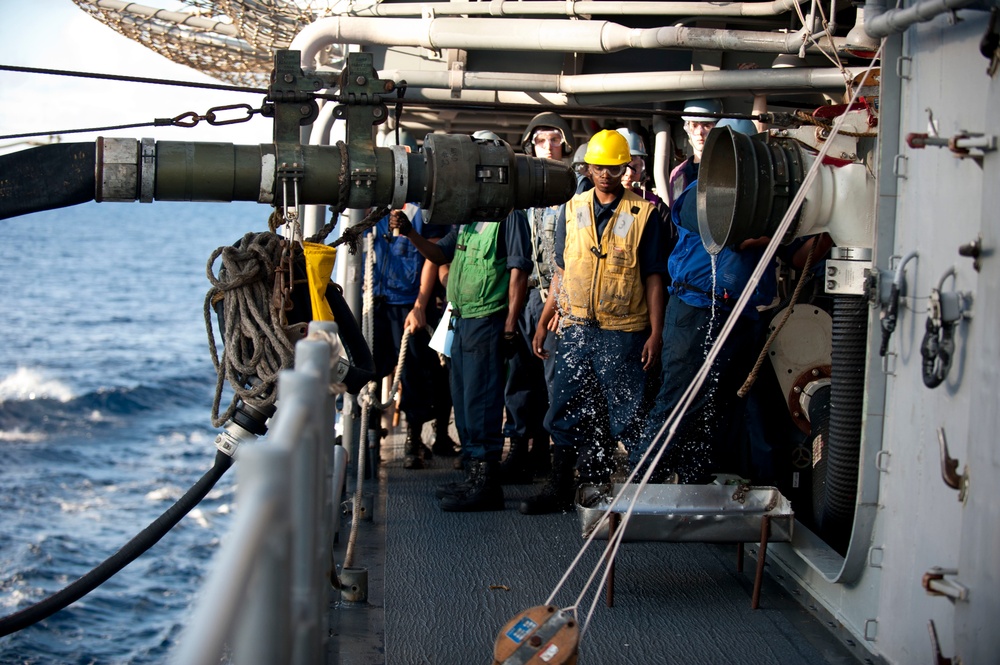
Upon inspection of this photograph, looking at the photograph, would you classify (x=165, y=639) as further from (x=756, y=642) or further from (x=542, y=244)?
(x=756, y=642)

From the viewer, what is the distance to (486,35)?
641cm

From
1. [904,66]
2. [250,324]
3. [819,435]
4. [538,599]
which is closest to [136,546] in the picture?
[250,324]

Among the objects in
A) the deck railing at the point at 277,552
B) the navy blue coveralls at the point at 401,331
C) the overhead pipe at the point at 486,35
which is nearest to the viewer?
the deck railing at the point at 277,552

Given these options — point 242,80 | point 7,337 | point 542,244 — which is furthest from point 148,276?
point 542,244

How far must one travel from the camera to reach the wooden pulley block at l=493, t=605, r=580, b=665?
11.4 ft

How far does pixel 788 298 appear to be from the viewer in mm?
5656

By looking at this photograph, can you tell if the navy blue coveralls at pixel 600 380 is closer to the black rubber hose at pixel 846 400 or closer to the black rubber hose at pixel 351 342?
the black rubber hose at pixel 351 342

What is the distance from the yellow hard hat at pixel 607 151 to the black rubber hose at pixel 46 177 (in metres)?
2.47

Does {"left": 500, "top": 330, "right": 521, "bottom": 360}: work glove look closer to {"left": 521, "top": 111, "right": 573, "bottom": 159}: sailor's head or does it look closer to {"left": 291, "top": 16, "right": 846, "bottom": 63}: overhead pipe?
{"left": 521, "top": 111, "right": 573, "bottom": 159}: sailor's head

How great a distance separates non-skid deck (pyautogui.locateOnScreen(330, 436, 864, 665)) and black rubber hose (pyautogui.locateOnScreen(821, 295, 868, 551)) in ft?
1.89

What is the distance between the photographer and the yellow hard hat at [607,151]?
571cm

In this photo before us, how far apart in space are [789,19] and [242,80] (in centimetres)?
954

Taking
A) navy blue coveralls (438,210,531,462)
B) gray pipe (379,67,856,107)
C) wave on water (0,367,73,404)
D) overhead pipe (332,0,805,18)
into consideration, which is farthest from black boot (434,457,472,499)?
wave on water (0,367,73,404)

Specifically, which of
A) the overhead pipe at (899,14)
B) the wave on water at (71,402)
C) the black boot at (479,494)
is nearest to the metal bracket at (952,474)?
the overhead pipe at (899,14)
